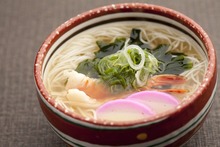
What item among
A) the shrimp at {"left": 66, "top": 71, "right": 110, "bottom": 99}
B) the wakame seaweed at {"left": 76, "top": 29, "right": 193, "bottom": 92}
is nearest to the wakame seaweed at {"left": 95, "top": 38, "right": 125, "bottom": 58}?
the wakame seaweed at {"left": 76, "top": 29, "right": 193, "bottom": 92}

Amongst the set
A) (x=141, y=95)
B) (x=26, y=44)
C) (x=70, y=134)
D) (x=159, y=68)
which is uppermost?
(x=26, y=44)

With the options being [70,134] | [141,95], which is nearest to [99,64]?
[141,95]

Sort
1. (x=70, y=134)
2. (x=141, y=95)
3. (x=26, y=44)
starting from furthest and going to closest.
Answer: (x=26, y=44) < (x=141, y=95) < (x=70, y=134)

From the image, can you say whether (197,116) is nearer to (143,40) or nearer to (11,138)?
(143,40)

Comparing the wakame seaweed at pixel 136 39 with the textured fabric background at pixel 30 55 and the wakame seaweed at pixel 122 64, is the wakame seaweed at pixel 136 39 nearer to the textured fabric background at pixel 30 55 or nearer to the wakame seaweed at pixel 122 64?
the wakame seaweed at pixel 122 64

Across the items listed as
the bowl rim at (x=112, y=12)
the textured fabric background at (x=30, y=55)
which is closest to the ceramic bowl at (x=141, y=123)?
the bowl rim at (x=112, y=12)

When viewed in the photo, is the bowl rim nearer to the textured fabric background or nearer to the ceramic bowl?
the ceramic bowl

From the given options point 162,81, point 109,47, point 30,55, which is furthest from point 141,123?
point 30,55

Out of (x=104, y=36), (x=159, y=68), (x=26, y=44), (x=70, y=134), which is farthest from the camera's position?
(x=26, y=44)

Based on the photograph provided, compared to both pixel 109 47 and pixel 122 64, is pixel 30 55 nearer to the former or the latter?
pixel 109 47
